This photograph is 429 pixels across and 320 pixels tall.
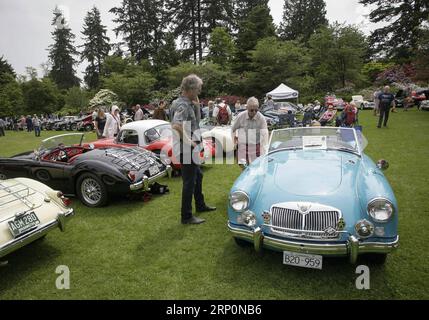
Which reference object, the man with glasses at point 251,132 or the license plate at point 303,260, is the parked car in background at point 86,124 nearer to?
the man with glasses at point 251,132

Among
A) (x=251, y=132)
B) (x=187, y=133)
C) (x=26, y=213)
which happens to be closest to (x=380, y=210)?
(x=187, y=133)

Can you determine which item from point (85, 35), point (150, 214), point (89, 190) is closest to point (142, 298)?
point (150, 214)

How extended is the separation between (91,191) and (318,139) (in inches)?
166

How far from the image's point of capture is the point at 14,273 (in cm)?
372

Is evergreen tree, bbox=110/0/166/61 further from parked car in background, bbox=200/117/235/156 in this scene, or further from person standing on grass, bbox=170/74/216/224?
person standing on grass, bbox=170/74/216/224

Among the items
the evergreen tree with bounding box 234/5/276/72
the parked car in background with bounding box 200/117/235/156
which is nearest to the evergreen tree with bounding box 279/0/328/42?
the evergreen tree with bounding box 234/5/276/72

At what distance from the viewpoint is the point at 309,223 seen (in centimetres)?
308

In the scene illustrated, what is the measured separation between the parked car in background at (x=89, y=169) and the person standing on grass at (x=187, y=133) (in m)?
1.27

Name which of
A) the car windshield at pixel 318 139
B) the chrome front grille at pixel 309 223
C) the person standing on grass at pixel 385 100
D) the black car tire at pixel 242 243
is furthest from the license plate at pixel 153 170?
the person standing on grass at pixel 385 100

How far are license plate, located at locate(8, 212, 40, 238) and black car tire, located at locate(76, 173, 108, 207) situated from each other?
73.4 inches

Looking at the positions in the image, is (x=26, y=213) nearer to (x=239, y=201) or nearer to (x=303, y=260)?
(x=239, y=201)

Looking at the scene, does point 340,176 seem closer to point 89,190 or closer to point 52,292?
point 52,292

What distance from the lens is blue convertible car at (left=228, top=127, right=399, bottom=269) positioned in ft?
9.92

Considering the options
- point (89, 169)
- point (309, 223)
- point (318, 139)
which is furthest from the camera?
point (89, 169)
